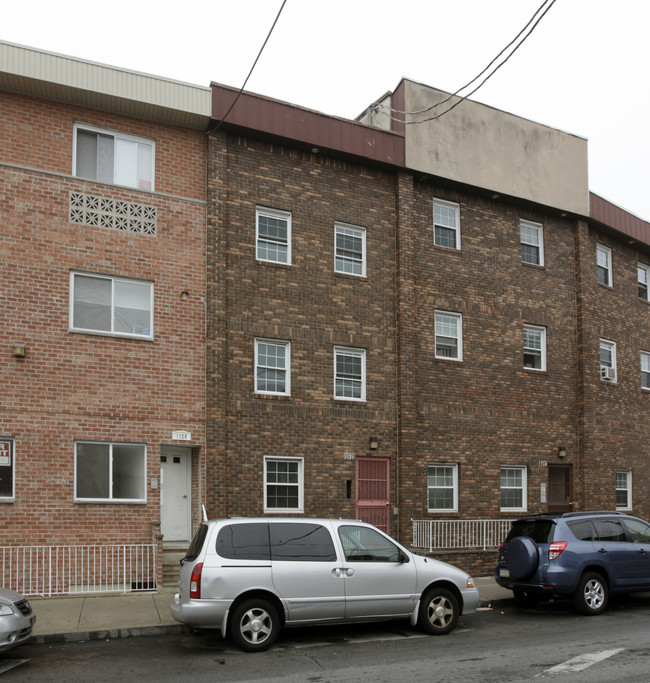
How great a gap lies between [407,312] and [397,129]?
451cm

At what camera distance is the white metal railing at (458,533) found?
17578mm

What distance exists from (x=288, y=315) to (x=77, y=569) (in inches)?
259

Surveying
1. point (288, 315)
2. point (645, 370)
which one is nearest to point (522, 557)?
point (288, 315)

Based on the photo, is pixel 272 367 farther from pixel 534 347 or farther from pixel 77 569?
pixel 534 347

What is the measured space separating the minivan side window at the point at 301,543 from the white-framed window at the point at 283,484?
5599mm

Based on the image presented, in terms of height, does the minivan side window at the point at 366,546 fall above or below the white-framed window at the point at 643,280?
below

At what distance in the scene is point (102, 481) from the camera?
14984 mm

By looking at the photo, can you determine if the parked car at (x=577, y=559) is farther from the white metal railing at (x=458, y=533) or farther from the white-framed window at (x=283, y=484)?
the white-framed window at (x=283, y=484)

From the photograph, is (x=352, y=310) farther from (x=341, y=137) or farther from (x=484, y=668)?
(x=484, y=668)

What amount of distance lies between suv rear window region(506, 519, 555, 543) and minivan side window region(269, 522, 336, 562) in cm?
421

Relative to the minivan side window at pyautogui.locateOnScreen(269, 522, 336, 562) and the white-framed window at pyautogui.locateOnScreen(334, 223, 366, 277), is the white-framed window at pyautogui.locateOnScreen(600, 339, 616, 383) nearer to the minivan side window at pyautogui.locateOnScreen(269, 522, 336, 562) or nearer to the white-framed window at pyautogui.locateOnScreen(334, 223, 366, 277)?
the white-framed window at pyautogui.locateOnScreen(334, 223, 366, 277)

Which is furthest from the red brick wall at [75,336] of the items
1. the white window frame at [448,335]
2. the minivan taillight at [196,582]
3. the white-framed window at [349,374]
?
the white window frame at [448,335]

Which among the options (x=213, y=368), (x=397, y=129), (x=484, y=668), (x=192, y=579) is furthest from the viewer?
(x=397, y=129)

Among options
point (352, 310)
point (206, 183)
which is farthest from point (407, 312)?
point (206, 183)
